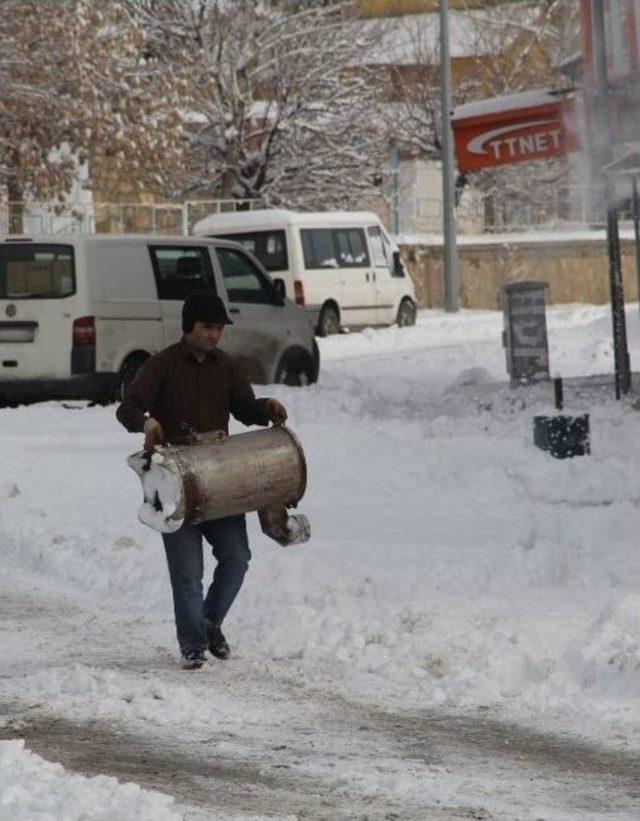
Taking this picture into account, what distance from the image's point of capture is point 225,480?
925 centimetres

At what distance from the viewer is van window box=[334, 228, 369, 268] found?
36.2 meters

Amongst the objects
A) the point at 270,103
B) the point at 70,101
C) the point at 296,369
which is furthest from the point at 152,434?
the point at 270,103

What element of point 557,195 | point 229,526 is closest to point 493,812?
point 229,526

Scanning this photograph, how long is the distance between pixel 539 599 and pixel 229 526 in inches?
71.7

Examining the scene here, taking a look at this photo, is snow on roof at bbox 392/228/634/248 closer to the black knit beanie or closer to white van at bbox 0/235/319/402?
white van at bbox 0/235/319/402

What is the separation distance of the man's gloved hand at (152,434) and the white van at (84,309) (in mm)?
11246

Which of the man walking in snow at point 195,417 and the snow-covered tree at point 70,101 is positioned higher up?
A: the snow-covered tree at point 70,101

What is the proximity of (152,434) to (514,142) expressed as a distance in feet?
53.4

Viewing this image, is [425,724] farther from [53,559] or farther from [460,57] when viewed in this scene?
[460,57]

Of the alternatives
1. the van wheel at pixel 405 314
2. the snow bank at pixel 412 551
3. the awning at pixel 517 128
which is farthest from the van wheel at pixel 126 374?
the van wheel at pixel 405 314

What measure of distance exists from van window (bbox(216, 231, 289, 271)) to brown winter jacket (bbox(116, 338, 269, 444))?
26.0m

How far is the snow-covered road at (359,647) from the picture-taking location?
6.98m

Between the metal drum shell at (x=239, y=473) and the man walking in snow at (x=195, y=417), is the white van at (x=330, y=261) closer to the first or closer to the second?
the metal drum shell at (x=239, y=473)

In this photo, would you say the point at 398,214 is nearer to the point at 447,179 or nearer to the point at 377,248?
the point at 447,179
